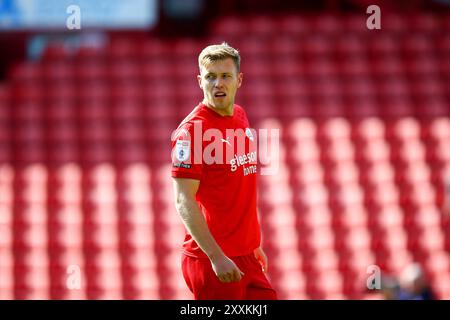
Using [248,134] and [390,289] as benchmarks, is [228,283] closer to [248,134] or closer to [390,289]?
[248,134]

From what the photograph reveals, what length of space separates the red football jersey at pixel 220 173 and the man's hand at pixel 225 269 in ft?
0.49

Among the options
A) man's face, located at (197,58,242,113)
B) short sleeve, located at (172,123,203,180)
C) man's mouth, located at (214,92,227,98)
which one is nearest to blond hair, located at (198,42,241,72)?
man's face, located at (197,58,242,113)

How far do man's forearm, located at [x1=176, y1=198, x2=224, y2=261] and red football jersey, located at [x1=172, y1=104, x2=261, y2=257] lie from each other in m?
0.13

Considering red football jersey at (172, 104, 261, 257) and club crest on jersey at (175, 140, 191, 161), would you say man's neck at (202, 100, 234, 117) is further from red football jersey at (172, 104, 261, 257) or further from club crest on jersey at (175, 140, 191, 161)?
club crest on jersey at (175, 140, 191, 161)

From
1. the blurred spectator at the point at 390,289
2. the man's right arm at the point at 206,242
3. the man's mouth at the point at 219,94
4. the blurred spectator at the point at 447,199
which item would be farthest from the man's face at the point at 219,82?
the blurred spectator at the point at 447,199

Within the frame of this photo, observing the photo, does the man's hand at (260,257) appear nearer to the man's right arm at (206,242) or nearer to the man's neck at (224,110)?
the man's right arm at (206,242)

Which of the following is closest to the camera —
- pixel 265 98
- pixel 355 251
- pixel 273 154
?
pixel 355 251

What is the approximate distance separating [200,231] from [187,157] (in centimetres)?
27

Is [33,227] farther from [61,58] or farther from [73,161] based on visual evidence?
[61,58]

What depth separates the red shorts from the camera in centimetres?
336

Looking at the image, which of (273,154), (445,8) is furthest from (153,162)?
(445,8)

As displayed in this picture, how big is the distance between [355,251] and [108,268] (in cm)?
207

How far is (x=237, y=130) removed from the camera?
347cm

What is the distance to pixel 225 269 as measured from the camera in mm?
3234
